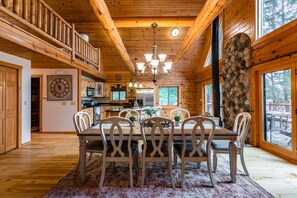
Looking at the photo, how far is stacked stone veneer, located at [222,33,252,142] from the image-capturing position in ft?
15.8

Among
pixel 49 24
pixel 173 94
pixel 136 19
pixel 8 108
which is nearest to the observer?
pixel 49 24

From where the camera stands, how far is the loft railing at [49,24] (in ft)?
9.46

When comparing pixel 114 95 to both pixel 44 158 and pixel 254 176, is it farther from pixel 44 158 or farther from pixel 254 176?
pixel 254 176

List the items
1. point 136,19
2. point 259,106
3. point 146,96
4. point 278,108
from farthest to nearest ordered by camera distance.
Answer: point 146,96, point 136,19, point 259,106, point 278,108

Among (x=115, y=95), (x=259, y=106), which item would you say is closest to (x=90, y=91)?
(x=115, y=95)

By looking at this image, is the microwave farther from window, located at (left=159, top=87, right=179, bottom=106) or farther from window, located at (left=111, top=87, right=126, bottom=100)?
window, located at (left=159, top=87, right=179, bottom=106)

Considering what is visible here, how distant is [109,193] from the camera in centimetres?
Result: 239

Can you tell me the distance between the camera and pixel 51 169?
3.20m

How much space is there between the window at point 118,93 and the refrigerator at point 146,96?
0.75m

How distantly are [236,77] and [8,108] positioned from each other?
5.86 m

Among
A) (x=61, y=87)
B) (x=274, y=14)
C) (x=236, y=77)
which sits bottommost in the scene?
(x=61, y=87)

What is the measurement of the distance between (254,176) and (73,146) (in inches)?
156

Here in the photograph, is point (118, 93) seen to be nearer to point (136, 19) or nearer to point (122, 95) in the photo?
point (122, 95)

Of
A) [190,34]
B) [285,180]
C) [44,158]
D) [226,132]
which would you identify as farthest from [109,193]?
[190,34]
